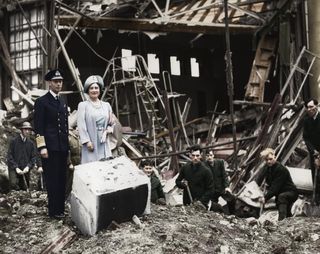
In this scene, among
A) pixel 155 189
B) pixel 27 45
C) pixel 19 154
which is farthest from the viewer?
pixel 27 45

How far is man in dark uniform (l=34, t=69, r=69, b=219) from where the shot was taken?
22.5 feet

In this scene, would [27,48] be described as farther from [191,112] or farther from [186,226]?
[186,226]

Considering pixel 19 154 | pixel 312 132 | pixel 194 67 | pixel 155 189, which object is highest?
pixel 194 67

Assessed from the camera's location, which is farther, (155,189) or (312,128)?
(155,189)

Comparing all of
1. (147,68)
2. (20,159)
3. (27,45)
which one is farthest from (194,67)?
(20,159)

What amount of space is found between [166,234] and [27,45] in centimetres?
1110

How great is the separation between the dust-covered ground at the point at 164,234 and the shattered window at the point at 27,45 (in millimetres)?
8628

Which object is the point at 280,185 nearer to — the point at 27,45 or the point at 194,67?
the point at 27,45

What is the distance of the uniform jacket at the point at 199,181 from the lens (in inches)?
357

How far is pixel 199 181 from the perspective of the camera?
9125mm

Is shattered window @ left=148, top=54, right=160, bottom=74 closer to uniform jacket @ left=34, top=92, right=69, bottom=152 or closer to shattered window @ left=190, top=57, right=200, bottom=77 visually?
shattered window @ left=190, top=57, right=200, bottom=77

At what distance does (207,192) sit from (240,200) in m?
1.84

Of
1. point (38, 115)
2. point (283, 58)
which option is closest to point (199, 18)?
point (283, 58)

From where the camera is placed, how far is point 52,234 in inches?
263
